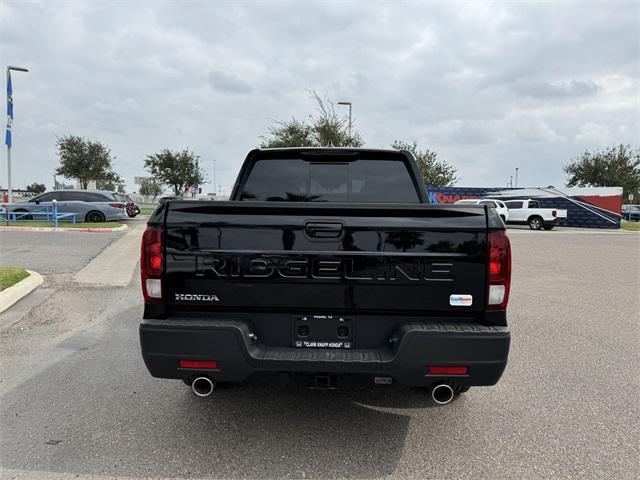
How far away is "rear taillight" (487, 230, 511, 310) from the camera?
2648 millimetres

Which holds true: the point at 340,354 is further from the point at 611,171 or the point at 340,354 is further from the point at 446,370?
the point at 611,171

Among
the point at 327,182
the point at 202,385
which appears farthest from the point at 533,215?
the point at 202,385

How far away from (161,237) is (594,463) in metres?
3.00

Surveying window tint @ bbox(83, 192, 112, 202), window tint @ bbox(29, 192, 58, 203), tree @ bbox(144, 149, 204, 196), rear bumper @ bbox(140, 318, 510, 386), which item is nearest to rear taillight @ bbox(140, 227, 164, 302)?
rear bumper @ bbox(140, 318, 510, 386)

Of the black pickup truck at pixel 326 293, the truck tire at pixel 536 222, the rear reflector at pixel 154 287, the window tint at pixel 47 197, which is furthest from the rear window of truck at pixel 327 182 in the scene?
the truck tire at pixel 536 222

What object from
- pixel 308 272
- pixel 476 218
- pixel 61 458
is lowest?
pixel 61 458

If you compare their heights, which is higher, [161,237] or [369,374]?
[161,237]

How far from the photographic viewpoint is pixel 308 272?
8.86 feet

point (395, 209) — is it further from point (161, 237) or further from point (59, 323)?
point (59, 323)

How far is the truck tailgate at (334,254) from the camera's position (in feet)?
8.75

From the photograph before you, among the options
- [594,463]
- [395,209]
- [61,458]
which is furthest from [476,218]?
[61,458]

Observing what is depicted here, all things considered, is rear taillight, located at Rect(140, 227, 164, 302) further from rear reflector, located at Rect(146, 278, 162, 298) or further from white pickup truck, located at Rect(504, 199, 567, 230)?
white pickup truck, located at Rect(504, 199, 567, 230)

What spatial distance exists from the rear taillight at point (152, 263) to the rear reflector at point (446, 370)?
1676 millimetres

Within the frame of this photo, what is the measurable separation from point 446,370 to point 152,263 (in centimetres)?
186
